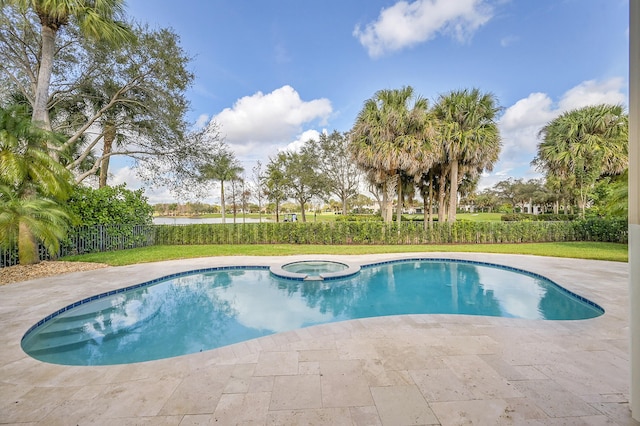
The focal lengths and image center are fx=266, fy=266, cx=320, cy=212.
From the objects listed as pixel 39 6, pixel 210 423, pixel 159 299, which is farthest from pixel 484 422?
pixel 39 6

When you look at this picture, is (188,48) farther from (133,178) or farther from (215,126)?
(133,178)

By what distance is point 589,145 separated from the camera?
15336mm

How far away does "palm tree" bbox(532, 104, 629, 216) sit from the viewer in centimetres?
1509

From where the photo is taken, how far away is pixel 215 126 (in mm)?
12703

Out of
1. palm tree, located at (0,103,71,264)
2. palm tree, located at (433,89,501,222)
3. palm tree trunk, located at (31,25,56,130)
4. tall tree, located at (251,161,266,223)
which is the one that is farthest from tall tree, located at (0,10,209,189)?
palm tree, located at (433,89,501,222)

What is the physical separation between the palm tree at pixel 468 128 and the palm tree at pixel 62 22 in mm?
13925

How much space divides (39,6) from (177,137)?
17.9 ft

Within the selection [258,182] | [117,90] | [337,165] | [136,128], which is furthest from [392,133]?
[258,182]

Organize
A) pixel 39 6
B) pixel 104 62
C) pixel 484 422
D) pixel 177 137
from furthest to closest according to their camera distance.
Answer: pixel 177 137 → pixel 104 62 → pixel 39 6 → pixel 484 422

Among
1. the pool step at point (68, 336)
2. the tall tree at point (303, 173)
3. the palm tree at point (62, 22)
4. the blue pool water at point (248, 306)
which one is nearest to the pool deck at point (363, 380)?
the pool step at point (68, 336)

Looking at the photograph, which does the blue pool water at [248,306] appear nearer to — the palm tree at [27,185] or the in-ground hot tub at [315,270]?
the in-ground hot tub at [315,270]

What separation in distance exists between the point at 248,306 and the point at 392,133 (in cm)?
1080

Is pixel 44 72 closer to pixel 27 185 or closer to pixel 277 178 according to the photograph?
pixel 27 185

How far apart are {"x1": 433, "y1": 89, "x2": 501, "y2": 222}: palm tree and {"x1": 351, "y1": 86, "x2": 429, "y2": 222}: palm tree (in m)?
1.62
